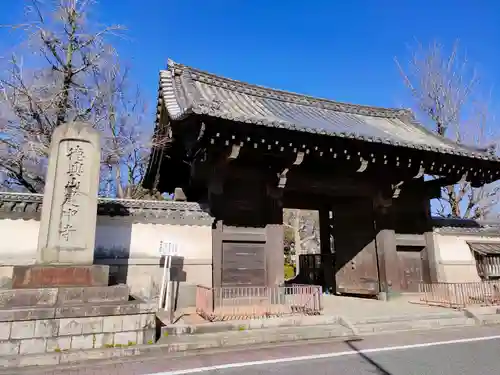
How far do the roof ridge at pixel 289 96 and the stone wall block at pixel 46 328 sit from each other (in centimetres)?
888

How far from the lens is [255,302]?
832cm

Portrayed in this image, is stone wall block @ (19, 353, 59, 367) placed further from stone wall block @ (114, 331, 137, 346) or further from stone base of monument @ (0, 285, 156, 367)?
stone wall block @ (114, 331, 137, 346)

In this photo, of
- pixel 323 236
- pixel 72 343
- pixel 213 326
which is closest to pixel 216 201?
pixel 213 326

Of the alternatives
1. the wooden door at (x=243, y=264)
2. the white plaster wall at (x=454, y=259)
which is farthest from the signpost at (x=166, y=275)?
the white plaster wall at (x=454, y=259)

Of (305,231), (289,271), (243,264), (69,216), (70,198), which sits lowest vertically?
(289,271)

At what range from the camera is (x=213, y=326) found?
21.8 feet

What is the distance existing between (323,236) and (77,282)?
11.6 m

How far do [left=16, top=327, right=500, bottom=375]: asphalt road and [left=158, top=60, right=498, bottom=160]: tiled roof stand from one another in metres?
4.87

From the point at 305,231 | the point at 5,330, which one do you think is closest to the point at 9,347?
the point at 5,330

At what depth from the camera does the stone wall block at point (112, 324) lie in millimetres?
5504

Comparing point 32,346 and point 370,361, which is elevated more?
point 32,346

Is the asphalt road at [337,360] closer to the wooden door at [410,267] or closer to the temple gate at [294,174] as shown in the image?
the temple gate at [294,174]

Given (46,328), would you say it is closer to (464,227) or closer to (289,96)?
(289,96)

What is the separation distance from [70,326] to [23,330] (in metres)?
0.63
